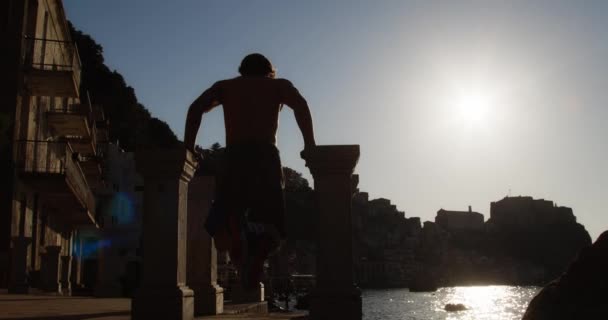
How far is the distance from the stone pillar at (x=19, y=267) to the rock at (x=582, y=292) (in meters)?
21.4

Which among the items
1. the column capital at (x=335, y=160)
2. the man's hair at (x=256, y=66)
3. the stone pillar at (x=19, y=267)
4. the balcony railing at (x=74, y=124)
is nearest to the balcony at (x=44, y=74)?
the balcony railing at (x=74, y=124)

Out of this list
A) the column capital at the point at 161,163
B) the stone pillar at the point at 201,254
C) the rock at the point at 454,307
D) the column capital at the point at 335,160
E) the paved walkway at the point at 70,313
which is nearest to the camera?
the column capital at the point at 335,160

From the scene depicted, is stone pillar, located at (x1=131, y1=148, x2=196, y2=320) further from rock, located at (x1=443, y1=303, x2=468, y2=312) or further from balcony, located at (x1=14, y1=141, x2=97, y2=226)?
rock, located at (x1=443, y1=303, x2=468, y2=312)

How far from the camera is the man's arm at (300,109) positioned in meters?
4.92

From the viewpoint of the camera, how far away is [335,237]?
671 centimetres

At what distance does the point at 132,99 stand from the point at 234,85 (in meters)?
65.3

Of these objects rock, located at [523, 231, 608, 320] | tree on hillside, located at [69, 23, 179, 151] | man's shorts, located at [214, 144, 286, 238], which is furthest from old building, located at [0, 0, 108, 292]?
tree on hillside, located at [69, 23, 179, 151]

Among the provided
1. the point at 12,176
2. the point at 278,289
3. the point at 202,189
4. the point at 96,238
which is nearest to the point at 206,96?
the point at 202,189

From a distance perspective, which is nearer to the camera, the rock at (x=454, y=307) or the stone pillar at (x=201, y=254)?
the stone pillar at (x=201, y=254)

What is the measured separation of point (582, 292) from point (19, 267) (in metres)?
22.9

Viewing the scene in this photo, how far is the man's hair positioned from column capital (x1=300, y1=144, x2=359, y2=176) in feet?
5.50

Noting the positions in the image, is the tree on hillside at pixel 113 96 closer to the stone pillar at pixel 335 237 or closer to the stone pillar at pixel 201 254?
the stone pillar at pixel 201 254

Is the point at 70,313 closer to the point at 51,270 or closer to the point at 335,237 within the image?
the point at 335,237

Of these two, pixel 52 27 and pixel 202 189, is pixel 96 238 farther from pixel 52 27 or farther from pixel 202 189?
pixel 202 189
